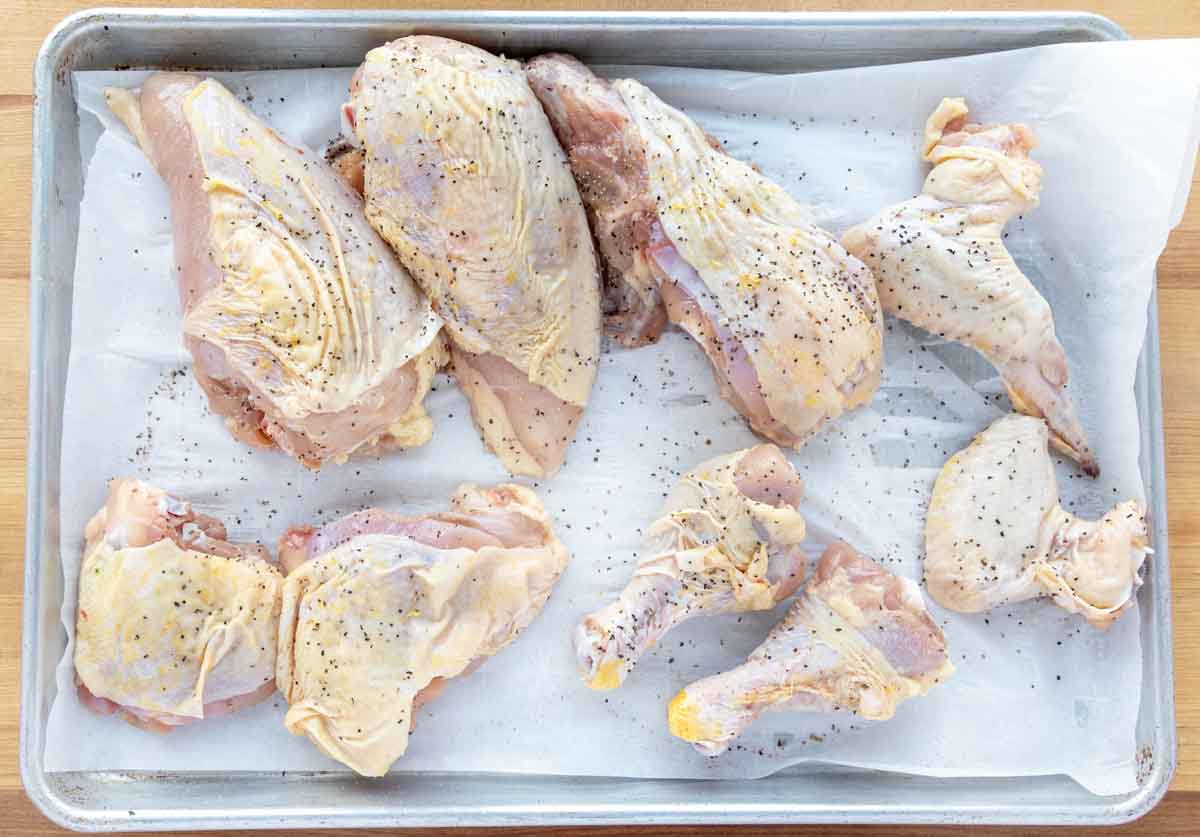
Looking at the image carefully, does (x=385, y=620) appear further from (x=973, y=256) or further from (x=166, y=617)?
(x=973, y=256)

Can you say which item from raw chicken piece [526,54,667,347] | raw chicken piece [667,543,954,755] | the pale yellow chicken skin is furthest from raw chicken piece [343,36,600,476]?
raw chicken piece [667,543,954,755]

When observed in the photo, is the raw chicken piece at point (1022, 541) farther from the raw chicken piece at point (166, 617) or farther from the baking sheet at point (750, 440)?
the raw chicken piece at point (166, 617)

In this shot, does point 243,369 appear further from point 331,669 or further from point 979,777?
point 979,777

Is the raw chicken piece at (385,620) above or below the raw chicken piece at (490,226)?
below

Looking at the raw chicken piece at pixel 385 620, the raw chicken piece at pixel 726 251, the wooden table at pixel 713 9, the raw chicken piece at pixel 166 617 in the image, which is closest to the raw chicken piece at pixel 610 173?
the raw chicken piece at pixel 726 251

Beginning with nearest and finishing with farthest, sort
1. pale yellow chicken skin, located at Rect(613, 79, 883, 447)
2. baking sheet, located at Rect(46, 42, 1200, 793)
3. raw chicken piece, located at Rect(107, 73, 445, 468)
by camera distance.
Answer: raw chicken piece, located at Rect(107, 73, 445, 468)
pale yellow chicken skin, located at Rect(613, 79, 883, 447)
baking sheet, located at Rect(46, 42, 1200, 793)

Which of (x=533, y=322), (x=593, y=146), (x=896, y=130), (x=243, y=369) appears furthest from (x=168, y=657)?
(x=896, y=130)

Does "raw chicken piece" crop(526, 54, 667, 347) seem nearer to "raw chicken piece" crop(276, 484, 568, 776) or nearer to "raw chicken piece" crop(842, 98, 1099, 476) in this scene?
"raw chicken piece" crop(842, 98, 1099, 476)
